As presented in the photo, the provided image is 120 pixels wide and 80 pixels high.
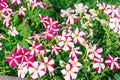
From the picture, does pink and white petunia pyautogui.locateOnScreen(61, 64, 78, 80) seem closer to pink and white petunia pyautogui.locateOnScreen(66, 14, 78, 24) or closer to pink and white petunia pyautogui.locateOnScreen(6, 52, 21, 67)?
pink and white petunia pyautogui.locateOnScreen(6, 52, 21, 67)

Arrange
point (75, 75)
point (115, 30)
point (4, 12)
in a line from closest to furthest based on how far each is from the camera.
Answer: point (75, 75)
point (115, 30)
point (4, 12)

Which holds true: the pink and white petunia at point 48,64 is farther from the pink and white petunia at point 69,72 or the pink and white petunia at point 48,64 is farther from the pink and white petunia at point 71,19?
the pink and white petunia at point 71,19

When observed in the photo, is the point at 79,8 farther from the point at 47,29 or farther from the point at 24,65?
the point at 24,65

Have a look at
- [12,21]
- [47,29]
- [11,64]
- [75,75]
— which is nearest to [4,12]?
[12,21]

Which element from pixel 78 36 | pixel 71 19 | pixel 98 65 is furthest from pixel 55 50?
pixel 71 19

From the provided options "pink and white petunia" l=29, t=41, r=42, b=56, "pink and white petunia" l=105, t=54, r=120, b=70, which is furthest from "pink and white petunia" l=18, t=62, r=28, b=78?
"pink and white petunia" l=105, t=54, r=120, b=70
